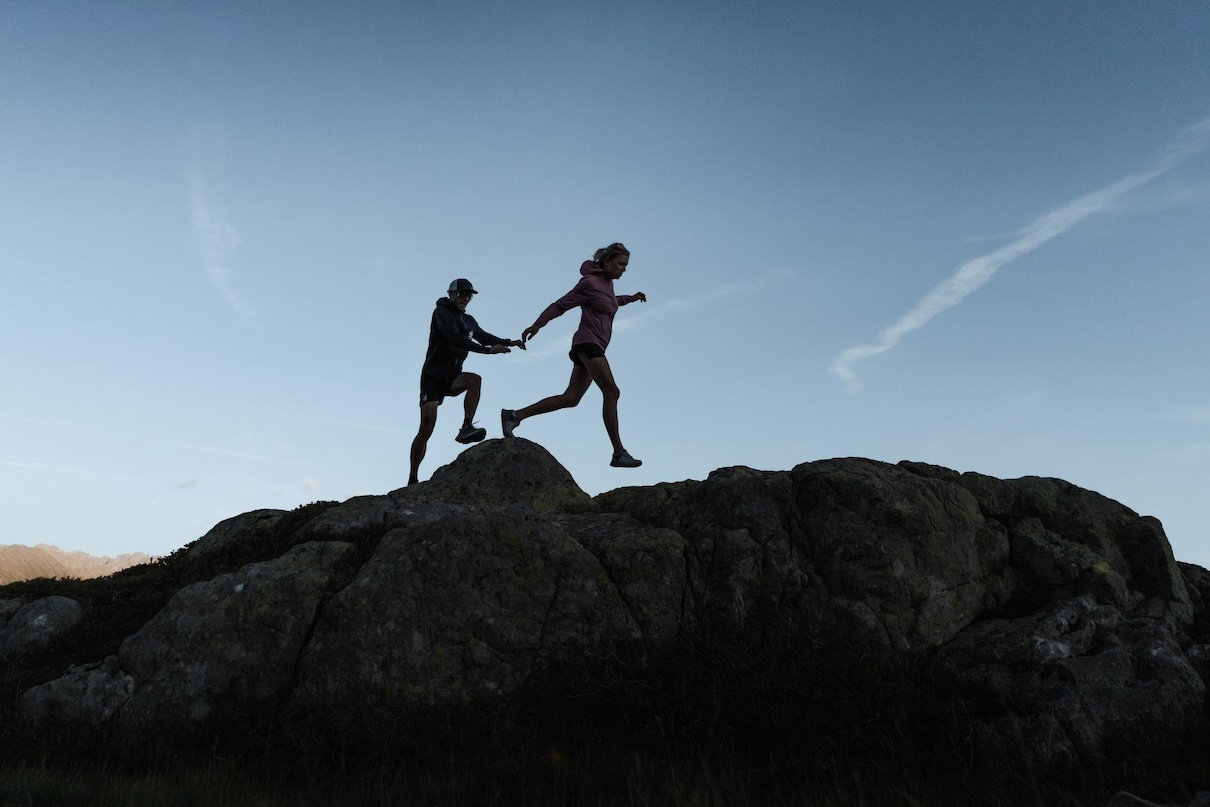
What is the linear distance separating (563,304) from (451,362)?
88.7 inches

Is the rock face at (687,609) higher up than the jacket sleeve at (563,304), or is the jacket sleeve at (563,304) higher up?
the jacket sleeve at (563,304)

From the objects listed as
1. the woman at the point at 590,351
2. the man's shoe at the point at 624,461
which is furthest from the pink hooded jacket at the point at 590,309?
the man's shoe at the point at 624,461

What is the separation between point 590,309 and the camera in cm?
1183

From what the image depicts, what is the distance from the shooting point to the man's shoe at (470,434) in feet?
40.9

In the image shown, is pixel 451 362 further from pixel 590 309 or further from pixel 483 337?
pixel 590 309

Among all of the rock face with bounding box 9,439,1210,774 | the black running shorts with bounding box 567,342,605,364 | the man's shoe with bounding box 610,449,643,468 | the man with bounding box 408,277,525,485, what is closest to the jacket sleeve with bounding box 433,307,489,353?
the man with bounding box 408,277,525,485

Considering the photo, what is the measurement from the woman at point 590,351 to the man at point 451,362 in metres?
0.92

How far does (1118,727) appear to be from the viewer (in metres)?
6.60

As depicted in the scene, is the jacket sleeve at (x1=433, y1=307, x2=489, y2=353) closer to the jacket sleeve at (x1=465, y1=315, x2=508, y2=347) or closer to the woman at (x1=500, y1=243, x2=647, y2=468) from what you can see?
the jacket sleeve at (x1=465, y1=315, x2=508, y2=347)

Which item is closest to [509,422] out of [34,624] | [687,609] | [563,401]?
[563,401]

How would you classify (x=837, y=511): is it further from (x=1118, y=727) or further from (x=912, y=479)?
(x=1118, y=727)

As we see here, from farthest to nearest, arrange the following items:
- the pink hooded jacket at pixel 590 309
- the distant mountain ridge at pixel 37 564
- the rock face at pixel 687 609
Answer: the distant mountain ridge at pixel 37 564
the pink hooded jacket at pixel 590 309
the rock face at pixel 687 609

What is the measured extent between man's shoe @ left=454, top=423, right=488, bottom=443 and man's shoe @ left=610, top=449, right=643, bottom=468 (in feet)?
7.55

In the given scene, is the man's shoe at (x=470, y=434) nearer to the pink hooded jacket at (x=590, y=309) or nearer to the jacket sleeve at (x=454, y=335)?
the jacket sleeve at (x=454, y=335)
